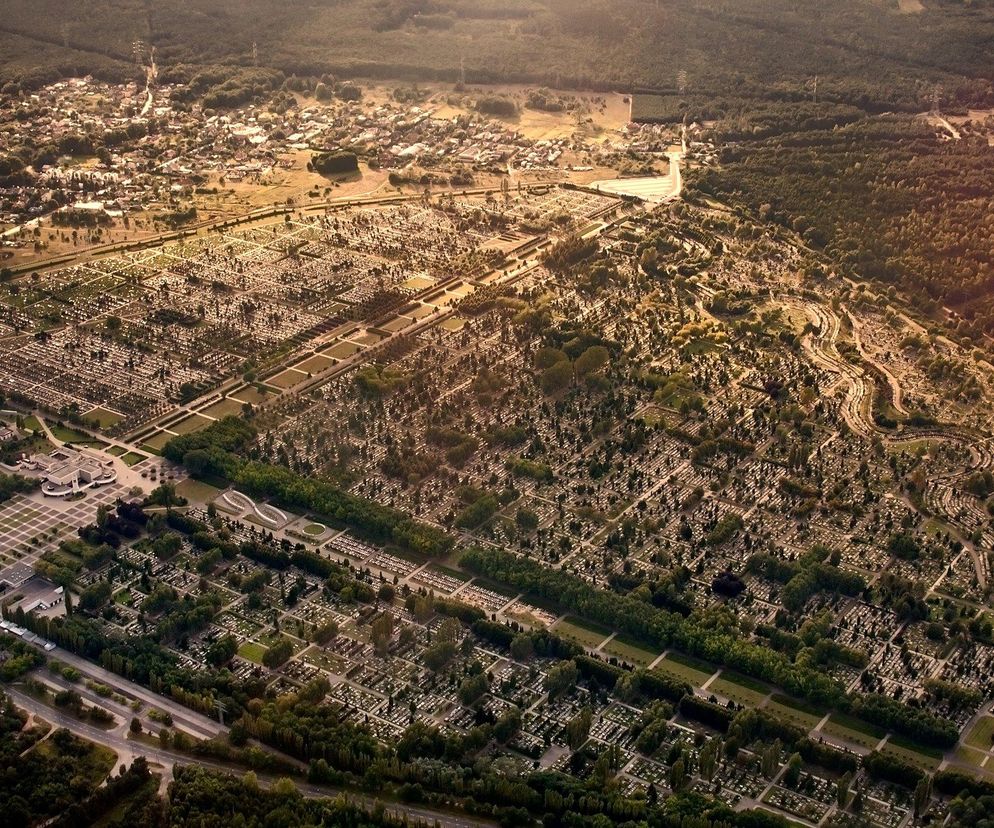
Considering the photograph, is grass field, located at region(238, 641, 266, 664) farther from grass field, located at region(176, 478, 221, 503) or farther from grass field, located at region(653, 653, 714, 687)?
grass field, located at region(653, 653, 714, 687)

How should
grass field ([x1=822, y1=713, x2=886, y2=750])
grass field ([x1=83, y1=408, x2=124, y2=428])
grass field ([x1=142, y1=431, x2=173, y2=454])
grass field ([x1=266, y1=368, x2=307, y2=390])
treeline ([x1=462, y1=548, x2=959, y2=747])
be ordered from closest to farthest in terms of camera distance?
grass field ([x1=822, y1=713, x2=886, y2=750])
treeline ([x1=462, y1=548, x2=959, y2=747])
grass field ([x1=142, y1=431, x2=173, y2=454])
grass field ([x1=83, y1=408, x2=124, y2=428])
grass field ([x1=266, y1=368, x2=307, y2=390])

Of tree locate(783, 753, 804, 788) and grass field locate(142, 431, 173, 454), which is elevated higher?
grass field locate(142, 431, 173, 454)

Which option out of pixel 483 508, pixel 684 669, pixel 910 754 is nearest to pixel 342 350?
pixel 483 508

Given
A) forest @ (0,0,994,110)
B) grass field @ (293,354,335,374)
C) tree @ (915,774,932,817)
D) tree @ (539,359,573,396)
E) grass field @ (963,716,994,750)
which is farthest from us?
forest @ (0,0,994,110)

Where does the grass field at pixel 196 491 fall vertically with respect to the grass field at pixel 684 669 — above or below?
above

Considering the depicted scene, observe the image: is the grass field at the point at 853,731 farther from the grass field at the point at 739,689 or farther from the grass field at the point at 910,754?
the grass field at the point at 739,689

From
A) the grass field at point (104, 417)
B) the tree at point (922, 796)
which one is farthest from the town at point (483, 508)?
the tree at point (922, 796)

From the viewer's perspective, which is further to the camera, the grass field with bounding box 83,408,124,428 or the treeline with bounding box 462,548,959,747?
the grass field with bounding box 83,408,124,428

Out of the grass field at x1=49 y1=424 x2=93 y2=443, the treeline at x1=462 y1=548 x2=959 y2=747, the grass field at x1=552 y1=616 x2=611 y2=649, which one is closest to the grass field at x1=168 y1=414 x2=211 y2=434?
the grass field at x1=49 y1=424 x2=93 y2=443

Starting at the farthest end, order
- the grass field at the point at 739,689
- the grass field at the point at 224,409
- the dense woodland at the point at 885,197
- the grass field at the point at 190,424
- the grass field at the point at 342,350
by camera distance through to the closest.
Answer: the dense woodland at the point at 885,197 → the grass field at the point at 342,350 → the grass field at the point at 224,409 → the grass field at the point at 190,424 → the grass field at the point at 739,689
